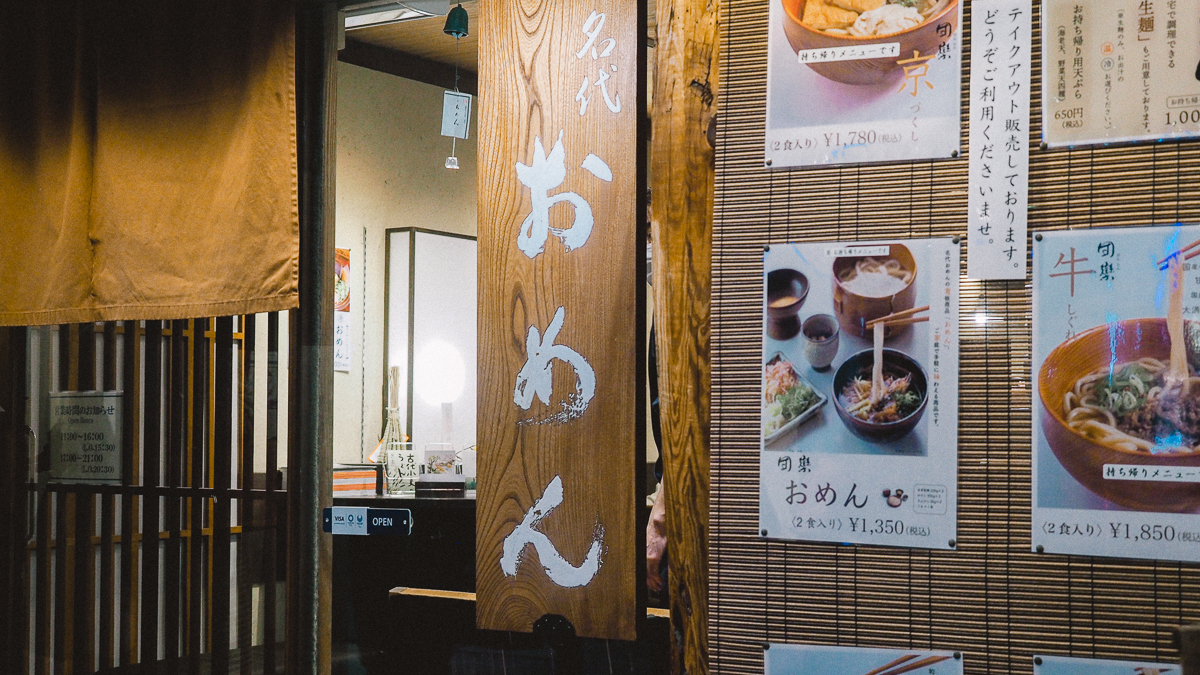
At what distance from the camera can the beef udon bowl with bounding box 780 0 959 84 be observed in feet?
9.93

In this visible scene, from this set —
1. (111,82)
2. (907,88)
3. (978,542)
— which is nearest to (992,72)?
(907,88)

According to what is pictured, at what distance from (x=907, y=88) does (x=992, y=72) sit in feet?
0.79

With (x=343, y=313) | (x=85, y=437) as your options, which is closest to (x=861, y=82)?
(x=85, y=437)

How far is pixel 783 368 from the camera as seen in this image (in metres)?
3.14

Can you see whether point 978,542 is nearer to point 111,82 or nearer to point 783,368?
point 783,368

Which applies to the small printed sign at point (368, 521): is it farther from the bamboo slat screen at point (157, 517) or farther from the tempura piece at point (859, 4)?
the tempura piece at point (859, 4)

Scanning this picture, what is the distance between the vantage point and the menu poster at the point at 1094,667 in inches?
109

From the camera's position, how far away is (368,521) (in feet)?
14.4

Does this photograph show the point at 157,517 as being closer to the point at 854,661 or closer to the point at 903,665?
the point at 854,661

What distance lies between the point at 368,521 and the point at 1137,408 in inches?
119

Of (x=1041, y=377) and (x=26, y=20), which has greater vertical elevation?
(x=26, y=20)

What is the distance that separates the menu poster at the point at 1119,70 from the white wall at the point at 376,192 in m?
2.65

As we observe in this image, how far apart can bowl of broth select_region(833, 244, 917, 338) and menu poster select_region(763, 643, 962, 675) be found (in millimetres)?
942

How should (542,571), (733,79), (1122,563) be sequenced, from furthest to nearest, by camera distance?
(542,571), (733,79), (1122,563)
